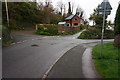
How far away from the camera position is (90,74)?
516 centimetres

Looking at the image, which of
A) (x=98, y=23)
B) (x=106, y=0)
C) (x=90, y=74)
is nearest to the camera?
(x=90, y=74)

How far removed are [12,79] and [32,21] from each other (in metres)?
34.8

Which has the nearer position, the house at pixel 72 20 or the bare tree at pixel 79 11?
the house at pixel 72 20

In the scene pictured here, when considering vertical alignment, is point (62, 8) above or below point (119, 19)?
above

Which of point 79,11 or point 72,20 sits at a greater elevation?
point 79,11

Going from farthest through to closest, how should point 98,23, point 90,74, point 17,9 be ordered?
1. point 17,9
2. point 98,23
3. point 90,74

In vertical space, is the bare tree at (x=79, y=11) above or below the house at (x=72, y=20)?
above

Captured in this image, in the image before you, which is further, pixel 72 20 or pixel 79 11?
pixel 79 11

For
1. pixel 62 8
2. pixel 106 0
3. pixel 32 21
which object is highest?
pixel 62 8

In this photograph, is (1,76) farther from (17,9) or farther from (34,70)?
(17,9)

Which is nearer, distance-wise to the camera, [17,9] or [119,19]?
[119,19]

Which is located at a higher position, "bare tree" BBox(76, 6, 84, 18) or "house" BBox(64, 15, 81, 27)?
"bare tree" BBox(76, 6, 84, 18)

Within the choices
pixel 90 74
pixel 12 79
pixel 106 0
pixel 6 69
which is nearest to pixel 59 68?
pixel 90 74

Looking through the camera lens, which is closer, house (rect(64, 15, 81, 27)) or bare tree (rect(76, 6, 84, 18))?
house (rect(64, 15, 81, 27))
